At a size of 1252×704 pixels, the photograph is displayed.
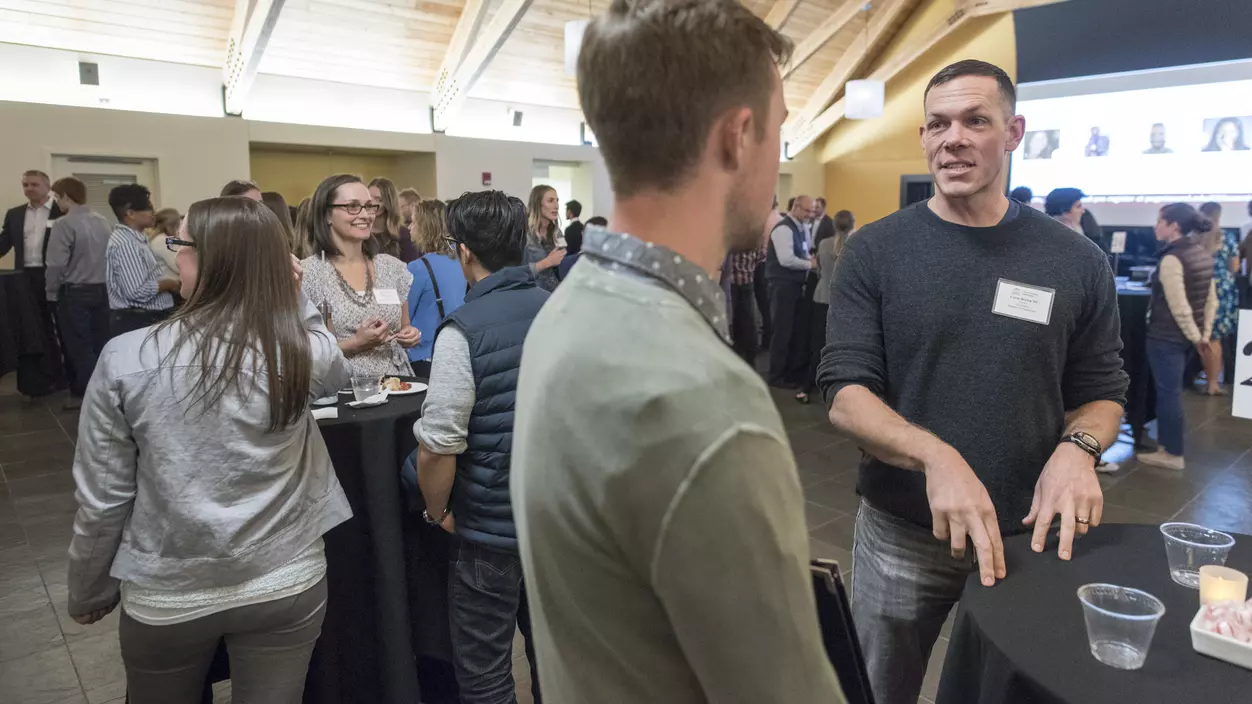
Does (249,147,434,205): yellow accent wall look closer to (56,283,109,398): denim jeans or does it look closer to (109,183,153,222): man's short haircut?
(56,283,109,398): denim jeans

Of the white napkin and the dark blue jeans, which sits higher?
the white napkin

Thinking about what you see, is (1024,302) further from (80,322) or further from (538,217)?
(80,322)

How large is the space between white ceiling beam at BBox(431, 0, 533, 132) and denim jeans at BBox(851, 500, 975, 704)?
7.43 m

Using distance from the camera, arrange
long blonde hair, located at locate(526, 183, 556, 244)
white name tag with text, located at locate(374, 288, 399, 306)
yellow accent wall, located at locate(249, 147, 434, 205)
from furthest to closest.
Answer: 1. yellow accent wall, located at locate(249, 147, 434, 205)
2. long blonde hair, located at locate(526, 183, 556, 244)
3. white name tag with text, located at locate(374, 288, 399, 306)

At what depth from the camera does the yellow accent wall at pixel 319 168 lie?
30.3 ft

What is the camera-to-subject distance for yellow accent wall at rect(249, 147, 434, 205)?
9.24 meters

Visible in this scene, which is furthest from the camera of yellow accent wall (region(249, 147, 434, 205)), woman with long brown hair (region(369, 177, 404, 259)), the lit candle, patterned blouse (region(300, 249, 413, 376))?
yellow accent wall (region(249, 147, 434, 205))

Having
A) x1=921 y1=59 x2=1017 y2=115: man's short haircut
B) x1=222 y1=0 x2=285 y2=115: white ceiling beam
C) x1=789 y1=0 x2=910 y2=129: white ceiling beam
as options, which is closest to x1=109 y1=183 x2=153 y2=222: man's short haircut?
x1=222 y1=0 x2=285 y2=115: white ceiling beam

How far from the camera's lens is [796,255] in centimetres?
618

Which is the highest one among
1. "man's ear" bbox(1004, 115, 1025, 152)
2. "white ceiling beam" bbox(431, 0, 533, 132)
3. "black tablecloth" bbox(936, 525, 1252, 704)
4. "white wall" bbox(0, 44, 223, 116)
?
"white ceiling beam" bbox(431, 0, 533, 132)

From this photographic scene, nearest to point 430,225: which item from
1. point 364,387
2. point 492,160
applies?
point 364,387

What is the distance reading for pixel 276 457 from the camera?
154 cm

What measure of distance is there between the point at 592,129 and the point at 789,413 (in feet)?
17.2

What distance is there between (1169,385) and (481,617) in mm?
4341
